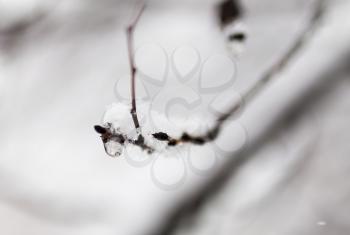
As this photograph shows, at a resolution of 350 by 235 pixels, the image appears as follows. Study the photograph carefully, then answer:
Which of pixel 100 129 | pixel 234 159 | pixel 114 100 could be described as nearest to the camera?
pixel 100 129

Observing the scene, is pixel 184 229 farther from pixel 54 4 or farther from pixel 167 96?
pixel 54 4

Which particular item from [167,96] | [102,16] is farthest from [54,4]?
[167,96]

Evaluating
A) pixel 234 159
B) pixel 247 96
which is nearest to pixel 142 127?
pixel 247 96

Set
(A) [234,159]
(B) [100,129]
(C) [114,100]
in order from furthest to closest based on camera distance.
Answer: (C) [114,100] < (A) [234,159] < (B) [100,129]

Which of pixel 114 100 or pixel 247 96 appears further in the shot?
pixel 114 100

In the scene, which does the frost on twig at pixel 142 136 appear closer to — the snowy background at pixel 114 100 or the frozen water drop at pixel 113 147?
the frozen water drop at pixel 113 147

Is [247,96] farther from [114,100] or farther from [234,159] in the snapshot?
[114,100]

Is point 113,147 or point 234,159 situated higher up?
point 234,159

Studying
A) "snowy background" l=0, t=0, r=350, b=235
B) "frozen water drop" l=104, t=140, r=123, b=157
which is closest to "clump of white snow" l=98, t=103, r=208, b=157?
"frozen water drop" l=104, t=140, r=123, b=157

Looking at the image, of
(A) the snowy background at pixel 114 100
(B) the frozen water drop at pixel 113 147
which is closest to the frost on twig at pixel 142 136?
(B) the frozen water drop at pixel 113 147
